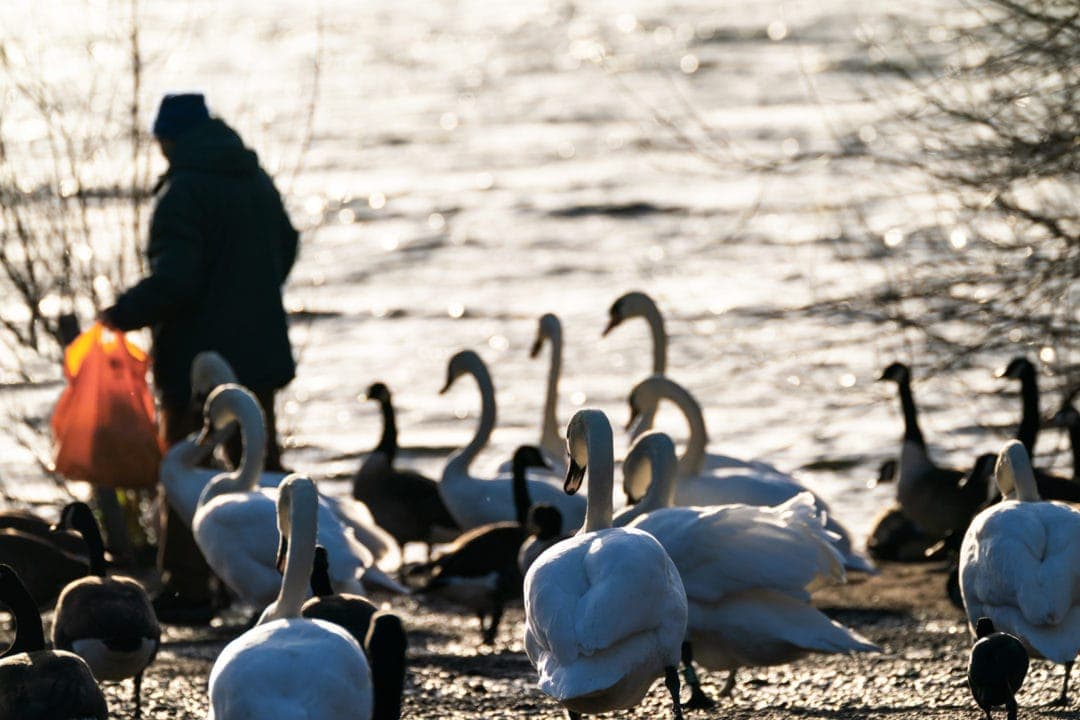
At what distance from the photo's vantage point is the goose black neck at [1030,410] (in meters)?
12.8

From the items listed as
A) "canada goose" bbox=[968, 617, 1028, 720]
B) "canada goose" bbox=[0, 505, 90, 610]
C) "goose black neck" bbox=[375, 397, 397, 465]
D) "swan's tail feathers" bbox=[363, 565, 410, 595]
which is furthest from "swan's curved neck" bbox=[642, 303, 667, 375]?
"canada goose" bbox=[968, 617, 1028, 720]

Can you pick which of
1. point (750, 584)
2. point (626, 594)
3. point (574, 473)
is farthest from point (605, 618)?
point (750, 584)

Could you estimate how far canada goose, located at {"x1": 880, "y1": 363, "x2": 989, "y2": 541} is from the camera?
488 inches

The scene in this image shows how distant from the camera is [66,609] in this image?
8680 mm

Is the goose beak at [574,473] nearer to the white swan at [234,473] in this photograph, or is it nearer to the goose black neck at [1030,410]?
the white swan at [234,473]

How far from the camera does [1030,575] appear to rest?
798 cm

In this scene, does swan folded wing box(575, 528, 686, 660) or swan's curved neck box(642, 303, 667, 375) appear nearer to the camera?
swan folded wing box(575, 528, 686, 660)

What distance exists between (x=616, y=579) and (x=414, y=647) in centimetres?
359

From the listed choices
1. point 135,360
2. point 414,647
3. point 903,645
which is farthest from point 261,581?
point 903,645

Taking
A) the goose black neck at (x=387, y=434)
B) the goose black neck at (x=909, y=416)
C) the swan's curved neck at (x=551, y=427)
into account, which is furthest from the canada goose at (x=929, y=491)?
Result: the goose black neck at (x=387, y=434)

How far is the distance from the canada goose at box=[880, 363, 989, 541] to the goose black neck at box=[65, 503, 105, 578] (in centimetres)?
496

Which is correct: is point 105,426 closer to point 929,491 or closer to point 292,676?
point 929,491

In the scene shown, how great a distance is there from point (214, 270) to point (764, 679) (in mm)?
3756

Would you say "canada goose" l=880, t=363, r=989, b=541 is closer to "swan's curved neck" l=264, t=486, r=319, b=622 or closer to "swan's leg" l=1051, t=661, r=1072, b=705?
"swan's leg" l=1051, t=661, r=1072, b=705
